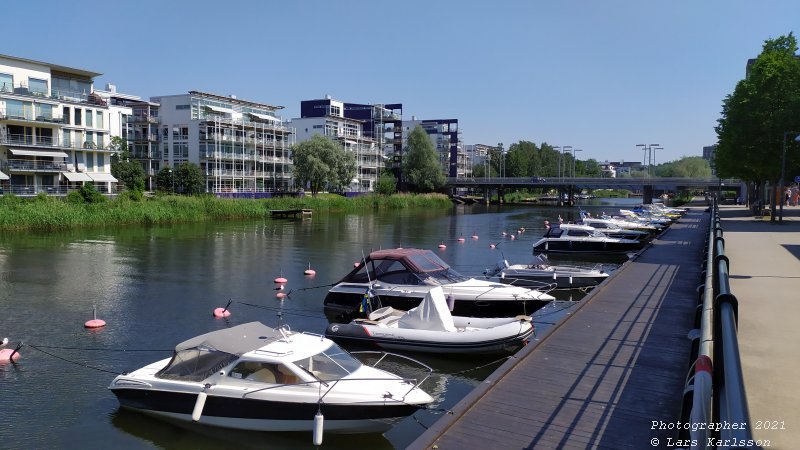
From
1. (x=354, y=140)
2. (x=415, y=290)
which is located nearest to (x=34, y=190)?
(x=415, y=290)

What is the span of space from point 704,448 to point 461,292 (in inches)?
553

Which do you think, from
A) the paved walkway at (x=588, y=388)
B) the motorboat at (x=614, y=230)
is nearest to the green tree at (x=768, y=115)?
the motorboat at (x=614, y=230)

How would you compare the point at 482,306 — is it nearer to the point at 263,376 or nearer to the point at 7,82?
the point at 263,376

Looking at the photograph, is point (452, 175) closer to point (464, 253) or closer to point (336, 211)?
point (336, 211)

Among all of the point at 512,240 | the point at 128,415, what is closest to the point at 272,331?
the point at 128,415

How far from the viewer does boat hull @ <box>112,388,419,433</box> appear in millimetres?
11164

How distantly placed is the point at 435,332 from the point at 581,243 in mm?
24722

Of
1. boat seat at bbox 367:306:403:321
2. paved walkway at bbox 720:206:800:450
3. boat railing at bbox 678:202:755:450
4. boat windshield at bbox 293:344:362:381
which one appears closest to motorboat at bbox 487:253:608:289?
paved walkway at bbox 720:206:800:450

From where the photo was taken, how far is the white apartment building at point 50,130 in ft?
200

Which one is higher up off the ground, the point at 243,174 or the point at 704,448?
the point at 243,174

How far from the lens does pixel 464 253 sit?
138 feet

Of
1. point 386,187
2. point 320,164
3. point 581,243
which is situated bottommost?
point 581,243

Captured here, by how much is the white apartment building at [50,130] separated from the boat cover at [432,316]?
5631cm

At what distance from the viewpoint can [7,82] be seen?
6225 centimetres
